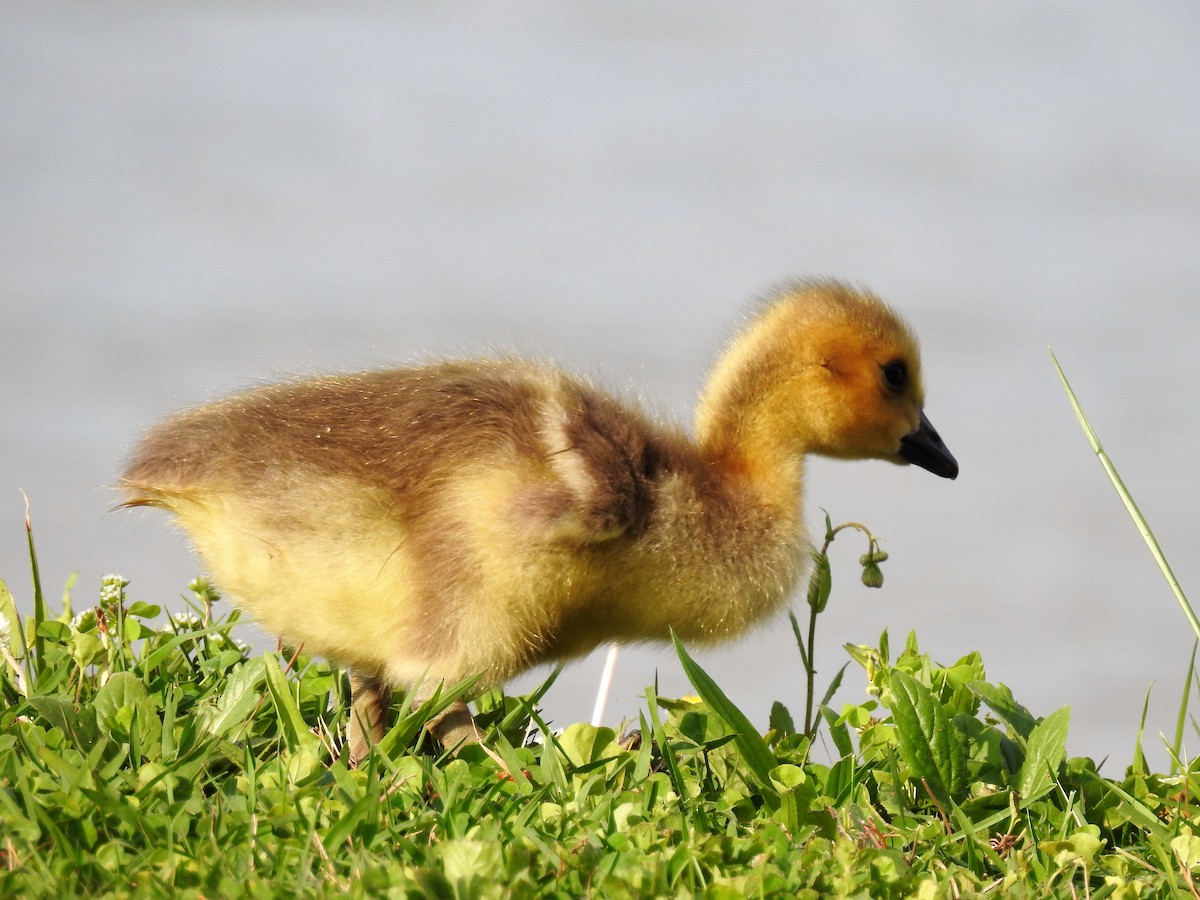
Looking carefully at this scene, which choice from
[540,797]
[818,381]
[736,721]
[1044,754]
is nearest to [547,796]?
[540,797]

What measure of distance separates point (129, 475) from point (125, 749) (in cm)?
77

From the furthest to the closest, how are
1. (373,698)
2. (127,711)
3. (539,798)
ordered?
(373,698)
(127,711)
(539,798)

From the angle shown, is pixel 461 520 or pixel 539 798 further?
pixel 461 520

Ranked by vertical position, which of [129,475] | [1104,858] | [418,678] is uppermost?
[129,475]

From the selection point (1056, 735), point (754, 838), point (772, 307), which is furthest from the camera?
point (772, 307)

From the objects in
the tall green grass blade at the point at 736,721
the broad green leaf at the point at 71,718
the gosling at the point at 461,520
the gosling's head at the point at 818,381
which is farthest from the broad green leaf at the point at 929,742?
the broad green leaf at the point at 71,718

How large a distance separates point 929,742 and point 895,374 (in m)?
1.07

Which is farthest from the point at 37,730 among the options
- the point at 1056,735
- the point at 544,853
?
the point at 1056,735

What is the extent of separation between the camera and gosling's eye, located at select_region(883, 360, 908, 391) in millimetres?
3301

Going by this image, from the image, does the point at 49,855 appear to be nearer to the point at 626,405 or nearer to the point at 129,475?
the point at 129,475

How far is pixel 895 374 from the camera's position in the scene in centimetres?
333

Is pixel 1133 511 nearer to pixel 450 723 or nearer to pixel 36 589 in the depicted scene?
pixel 450 723

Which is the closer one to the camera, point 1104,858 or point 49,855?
point 49,855

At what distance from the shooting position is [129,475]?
2930 millimetres
